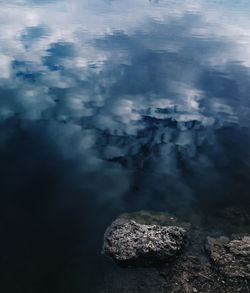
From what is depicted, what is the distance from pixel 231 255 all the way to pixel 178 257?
2224 mm

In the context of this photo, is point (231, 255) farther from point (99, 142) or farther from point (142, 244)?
point (99, 142)

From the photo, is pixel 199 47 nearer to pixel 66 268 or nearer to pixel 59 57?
pixel 59 57

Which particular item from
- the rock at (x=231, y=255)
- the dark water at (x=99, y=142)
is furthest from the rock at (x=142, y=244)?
the rock at (x=231, y=255)

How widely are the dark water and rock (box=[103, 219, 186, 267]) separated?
0.91 metres

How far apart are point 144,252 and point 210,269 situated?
2726 millimetres

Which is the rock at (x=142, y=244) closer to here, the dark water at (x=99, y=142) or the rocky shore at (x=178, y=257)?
the rocky shore at (x=178, y=257)

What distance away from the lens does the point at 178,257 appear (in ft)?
41.9

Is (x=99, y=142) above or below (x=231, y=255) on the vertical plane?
below

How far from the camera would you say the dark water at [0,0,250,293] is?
45.6ft

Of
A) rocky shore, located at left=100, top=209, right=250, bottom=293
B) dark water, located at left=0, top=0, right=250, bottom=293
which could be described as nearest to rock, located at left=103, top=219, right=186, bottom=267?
rocky shore, located at left=100, top=209, right=250, bottom=293

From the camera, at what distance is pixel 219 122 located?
83.8 ft

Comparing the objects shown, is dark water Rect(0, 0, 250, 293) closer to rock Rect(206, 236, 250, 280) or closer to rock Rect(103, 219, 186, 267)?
rock Rect(103, 219, 186, 267)

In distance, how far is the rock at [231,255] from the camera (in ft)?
39.1

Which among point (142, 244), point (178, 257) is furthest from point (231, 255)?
point (142, 244)
